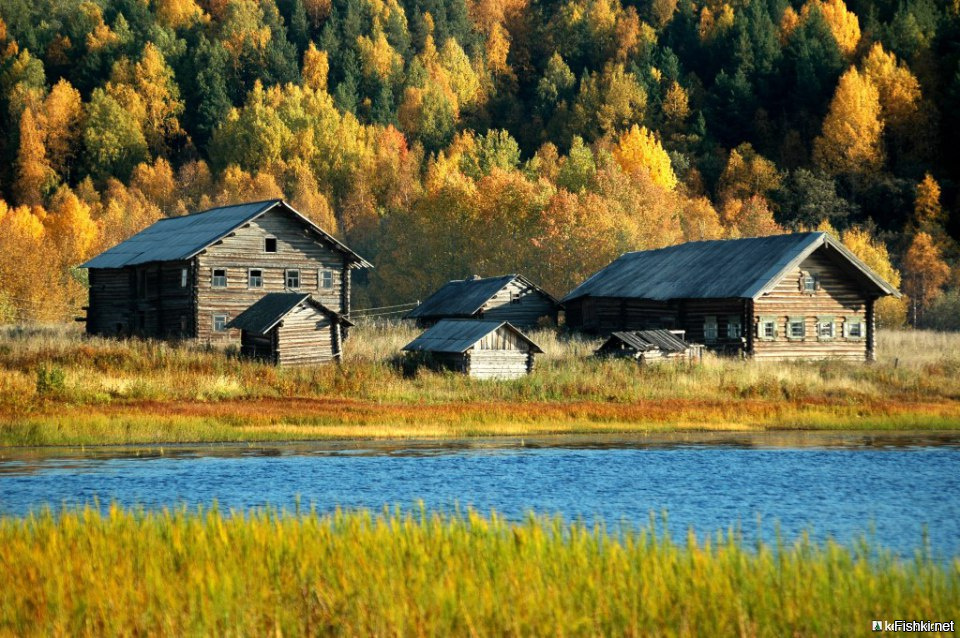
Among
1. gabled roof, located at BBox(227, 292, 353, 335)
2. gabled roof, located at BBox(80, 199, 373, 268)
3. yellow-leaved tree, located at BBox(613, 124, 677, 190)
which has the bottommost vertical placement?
gabled roof, located at BBox(227, 292, 353, 335)

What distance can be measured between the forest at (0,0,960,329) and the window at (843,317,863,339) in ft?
90.1

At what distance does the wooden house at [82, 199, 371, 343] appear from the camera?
190ft

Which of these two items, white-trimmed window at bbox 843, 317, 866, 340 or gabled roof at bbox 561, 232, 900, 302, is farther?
white-trimmed window at bbox 843, 317, 866, 340

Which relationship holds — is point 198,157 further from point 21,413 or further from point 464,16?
point 21,413

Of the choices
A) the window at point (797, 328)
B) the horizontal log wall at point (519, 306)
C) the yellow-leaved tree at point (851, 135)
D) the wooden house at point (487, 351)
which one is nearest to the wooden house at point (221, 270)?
the horizontal log wall at point (519, 306)

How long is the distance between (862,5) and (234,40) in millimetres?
80615

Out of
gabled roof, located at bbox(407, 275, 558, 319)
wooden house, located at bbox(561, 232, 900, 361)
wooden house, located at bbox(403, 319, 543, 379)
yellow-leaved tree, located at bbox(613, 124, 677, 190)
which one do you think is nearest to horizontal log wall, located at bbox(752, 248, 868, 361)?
wooden house, located at bbox(561, 232, 900, 361)

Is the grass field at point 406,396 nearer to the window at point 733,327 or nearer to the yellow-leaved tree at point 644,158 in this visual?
the window at point 733,327

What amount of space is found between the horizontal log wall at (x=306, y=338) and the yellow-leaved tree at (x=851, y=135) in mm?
71651

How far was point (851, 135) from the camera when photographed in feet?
369

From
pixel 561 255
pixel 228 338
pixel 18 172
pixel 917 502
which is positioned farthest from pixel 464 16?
pixel 917 502

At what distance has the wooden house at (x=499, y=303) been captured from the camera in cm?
6456

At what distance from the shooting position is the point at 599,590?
13.6m

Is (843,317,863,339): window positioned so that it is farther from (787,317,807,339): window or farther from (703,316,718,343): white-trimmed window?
(703,316,718,343): white-trimmed window
